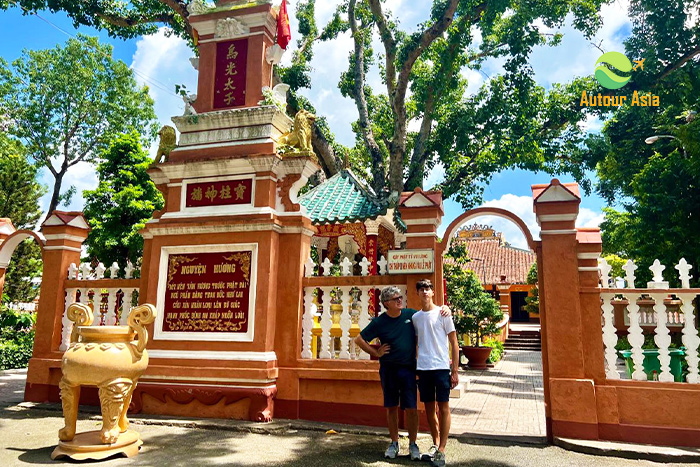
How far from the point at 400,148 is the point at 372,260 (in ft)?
13.0

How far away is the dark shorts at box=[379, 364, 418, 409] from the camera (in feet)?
14.3

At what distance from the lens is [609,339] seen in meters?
5.11

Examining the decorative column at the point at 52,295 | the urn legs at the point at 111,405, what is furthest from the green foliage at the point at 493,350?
the urn legs at the point at 111,405

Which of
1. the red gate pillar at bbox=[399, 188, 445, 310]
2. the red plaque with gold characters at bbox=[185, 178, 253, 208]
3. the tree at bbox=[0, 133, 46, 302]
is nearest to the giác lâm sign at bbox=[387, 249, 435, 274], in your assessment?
the red gate pillar at bbox=[399, 188, 445, 310]

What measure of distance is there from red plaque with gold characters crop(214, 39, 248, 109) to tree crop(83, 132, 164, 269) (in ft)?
25.1

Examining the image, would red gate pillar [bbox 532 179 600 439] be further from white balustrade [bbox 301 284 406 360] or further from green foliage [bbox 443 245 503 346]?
green foliage [bbox 443 245 503 346]

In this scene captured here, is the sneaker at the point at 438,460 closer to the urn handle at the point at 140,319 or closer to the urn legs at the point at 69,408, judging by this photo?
the urn handle at the point at 140,319

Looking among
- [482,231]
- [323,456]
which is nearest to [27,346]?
[323,456]

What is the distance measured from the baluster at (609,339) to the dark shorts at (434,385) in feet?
6.45

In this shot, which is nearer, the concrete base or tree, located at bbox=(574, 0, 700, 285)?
the concrete base

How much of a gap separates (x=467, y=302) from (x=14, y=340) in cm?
1325

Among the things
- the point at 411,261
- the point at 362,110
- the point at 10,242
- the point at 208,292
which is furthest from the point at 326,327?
the point at 362,110

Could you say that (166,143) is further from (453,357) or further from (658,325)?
(658,325)

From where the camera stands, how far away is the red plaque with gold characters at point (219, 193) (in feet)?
21.2
